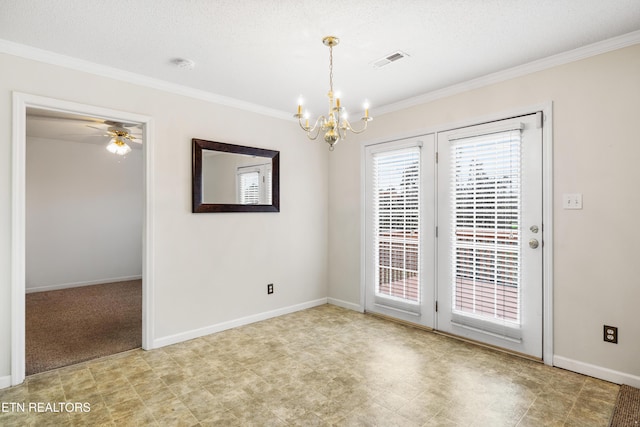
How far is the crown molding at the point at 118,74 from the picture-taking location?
8.29ft

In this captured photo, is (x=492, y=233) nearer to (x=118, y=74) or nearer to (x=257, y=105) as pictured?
(x=257, y=105)

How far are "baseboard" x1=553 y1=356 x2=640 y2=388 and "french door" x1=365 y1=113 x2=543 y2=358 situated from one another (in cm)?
17

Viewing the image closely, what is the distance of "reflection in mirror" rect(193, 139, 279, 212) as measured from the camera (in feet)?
11.4

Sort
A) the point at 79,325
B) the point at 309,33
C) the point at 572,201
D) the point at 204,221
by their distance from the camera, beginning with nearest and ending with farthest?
the point at 309,33 < the point at 572,201 < the point at 204,221 < the point at 79,325

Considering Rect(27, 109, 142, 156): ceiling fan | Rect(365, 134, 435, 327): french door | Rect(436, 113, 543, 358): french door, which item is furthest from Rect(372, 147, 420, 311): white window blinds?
Rect(27, 109, 142, 156): ceiling fan

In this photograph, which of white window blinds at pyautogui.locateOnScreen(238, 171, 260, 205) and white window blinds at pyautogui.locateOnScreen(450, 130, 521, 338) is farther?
white window blinds at pyautogui.locateOnScreen(238, 171, 260, 205)

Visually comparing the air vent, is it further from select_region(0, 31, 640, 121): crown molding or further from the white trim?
the white trim

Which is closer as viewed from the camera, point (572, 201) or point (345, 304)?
point (572, 201)

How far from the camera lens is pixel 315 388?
2455 mm

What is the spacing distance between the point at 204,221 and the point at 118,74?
1500 mm

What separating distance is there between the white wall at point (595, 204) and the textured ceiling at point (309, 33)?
271 millimetres

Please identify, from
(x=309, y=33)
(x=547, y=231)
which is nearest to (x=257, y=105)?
(x=309, y=33)

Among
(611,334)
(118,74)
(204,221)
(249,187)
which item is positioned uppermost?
(118,74)

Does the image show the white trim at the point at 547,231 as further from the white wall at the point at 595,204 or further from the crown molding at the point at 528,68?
the crown molding at the point at 528,68
